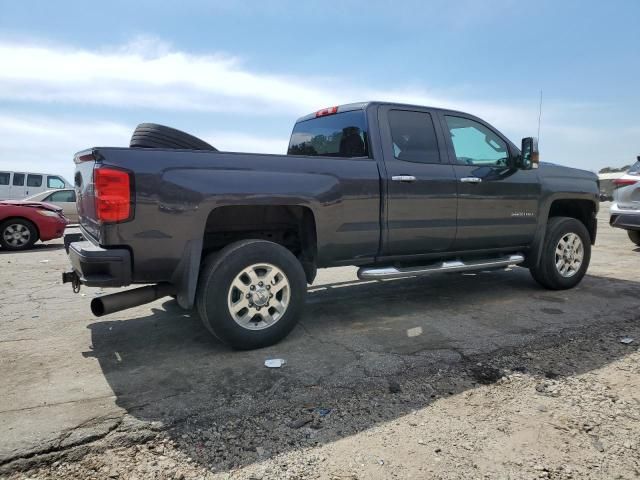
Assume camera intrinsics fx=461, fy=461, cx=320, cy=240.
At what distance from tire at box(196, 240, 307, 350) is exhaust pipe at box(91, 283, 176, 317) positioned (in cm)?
30

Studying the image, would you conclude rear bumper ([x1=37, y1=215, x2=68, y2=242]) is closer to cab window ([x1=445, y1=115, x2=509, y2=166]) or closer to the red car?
the red car

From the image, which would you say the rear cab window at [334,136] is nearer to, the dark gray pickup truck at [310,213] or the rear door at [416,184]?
the dark gray pickup truck at [310,213]

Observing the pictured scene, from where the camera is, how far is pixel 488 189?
4840 millimetres

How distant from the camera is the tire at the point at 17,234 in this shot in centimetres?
973

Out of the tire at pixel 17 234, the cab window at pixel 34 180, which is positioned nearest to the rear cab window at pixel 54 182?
the cab window at pixel 34 180

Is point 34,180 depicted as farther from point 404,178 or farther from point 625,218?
point 625,218

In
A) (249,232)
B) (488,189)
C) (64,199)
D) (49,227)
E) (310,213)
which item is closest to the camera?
(310,213)

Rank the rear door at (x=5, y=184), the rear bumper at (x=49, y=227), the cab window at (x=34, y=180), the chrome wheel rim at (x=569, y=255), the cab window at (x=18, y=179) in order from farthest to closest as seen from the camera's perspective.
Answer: the cab window at (x=34, y=180), the cab window at (x=18, y=179), the rear door at (x=5, y=184), the rear bumper at (x=49, y=227), the chrome wheel rim at (x=569, y=255)

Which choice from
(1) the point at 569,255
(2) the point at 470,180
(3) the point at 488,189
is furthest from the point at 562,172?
(2) the point at 470,180

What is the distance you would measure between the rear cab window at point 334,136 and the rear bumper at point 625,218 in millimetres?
6491

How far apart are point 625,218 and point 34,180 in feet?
57.1

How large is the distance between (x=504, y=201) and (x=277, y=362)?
3.11 metres

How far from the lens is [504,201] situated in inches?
196

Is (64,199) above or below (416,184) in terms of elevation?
below
